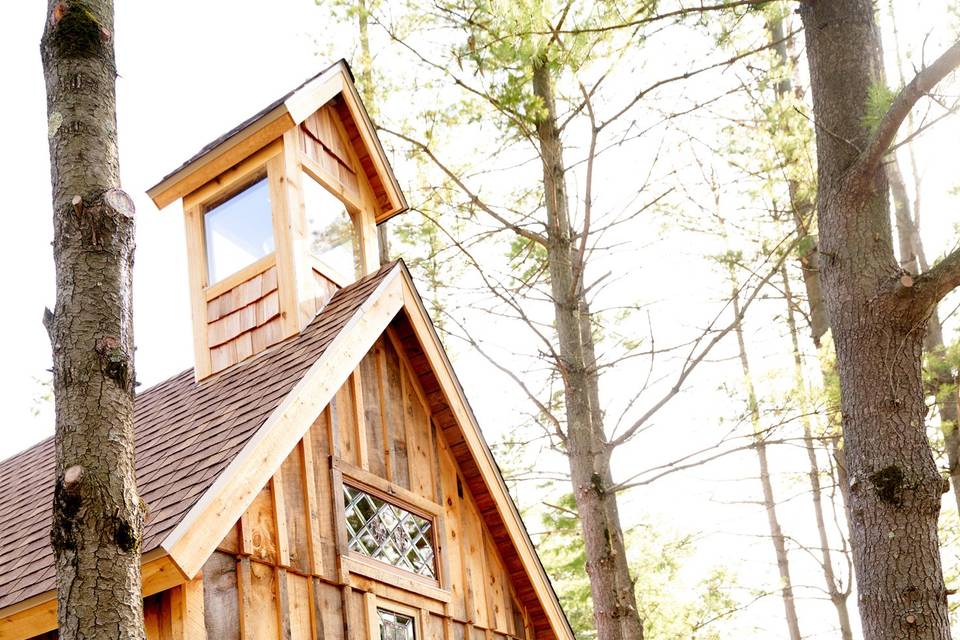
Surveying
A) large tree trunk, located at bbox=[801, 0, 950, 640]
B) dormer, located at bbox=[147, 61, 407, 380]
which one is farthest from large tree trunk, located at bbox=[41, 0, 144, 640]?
large tree trunk, located at bbox=[801, 0, 950, 640]

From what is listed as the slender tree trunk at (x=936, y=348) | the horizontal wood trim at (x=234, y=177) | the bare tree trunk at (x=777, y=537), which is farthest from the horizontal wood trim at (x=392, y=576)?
the bare tree trunk at (x=777, y=537)

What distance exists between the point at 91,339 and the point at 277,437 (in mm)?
2233

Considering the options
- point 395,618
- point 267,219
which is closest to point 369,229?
point 267,219

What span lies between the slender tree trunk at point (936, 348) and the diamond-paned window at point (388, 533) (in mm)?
6080

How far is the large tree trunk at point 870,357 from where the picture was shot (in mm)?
5457

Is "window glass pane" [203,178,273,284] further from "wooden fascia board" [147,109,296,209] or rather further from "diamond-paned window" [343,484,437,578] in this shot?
"diamond-paned window" [343,484,437,578]

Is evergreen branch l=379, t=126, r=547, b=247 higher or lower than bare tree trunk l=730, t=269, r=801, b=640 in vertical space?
higher

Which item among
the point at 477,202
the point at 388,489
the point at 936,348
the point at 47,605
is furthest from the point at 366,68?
the point at 936,348

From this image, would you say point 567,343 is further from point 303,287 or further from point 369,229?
point 303,287

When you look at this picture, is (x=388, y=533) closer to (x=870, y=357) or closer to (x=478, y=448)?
(x=478, y=448)

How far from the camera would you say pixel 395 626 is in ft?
23.8

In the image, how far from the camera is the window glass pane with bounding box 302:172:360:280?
8609 millimetres

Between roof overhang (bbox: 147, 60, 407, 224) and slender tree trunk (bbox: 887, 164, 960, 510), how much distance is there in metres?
5.56

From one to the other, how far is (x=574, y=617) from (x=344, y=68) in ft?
48.9
